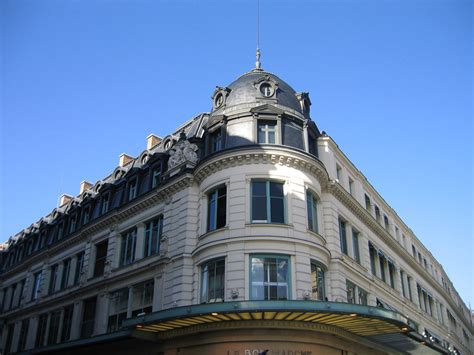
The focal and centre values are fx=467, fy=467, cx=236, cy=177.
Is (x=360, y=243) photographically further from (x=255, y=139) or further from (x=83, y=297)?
(x=83, y=297)

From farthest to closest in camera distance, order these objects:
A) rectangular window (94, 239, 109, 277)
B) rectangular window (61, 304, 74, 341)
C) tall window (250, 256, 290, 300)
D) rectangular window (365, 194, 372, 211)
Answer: rectangular window (365, 194, 372, 211)
rectangular window (94, 239, 109, 277)
rectangular window (61, 304, 74, 341)
tall window (250, 256, 290, 300)

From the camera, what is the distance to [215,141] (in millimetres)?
26297

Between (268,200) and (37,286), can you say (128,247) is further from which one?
(37,286)

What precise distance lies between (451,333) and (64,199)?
4040cm

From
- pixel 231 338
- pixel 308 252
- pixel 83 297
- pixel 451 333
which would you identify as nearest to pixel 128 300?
pixel 83 297

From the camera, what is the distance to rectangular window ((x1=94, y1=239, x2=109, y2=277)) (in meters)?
30.6

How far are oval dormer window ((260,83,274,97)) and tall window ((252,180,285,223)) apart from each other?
546 cm

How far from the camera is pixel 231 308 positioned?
60.0ft

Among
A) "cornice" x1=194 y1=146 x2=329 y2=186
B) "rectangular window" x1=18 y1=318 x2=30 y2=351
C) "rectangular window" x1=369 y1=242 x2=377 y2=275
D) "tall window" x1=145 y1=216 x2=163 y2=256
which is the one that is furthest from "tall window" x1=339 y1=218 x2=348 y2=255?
"rectangular window" x1=18 y1=318 x2=30 y2=351

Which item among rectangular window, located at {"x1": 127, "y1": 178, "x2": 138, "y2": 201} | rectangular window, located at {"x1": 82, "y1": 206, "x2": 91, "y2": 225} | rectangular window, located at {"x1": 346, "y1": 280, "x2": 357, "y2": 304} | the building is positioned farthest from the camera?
rectangular window, located at {"x1": 82, "y1": 206, "x2": 91, "y2": 225}

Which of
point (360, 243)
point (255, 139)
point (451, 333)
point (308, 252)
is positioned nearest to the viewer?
point (308, 252)

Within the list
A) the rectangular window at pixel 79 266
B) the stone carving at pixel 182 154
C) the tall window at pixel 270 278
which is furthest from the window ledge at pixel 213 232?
the rectangular window at pixel 79 266

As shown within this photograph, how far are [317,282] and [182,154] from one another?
10.6 meters

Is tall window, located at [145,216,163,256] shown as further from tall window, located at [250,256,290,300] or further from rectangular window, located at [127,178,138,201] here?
tall window, located at [250,256,290,300]
